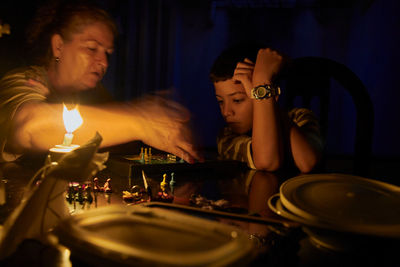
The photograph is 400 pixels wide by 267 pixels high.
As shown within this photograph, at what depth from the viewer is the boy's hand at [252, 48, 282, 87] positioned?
1320 millimetres

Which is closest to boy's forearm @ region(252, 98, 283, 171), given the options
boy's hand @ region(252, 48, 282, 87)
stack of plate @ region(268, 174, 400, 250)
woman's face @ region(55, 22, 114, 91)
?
boy's hand @ region(252, 48, 282, 87)

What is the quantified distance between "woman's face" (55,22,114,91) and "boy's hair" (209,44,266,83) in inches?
24.0

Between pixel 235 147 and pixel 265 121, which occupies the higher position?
pixel 265 121

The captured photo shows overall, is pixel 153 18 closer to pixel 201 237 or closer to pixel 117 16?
pixel 117 16

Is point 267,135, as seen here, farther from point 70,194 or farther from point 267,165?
point 70,194

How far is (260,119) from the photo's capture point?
1.26 metres

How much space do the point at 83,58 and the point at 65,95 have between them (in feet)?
0.67

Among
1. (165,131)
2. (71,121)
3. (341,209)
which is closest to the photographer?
(341,209)

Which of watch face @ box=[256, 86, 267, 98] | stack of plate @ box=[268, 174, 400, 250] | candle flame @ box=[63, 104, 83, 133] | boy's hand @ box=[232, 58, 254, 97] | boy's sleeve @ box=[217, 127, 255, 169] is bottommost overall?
boy's sleeve @ box=[217, 127, 255, 169]

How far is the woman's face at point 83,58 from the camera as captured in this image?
1469 mm

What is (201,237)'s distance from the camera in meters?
0.27

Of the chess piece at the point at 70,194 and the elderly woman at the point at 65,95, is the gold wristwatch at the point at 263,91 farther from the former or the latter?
the chess piece at the point at 70,194

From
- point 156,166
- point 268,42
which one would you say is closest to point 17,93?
point 156,166

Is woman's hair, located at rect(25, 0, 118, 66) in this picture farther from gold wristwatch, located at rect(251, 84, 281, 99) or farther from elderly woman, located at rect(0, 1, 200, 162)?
gold wristwatch, located at rect(251, 84, 281, 99)
